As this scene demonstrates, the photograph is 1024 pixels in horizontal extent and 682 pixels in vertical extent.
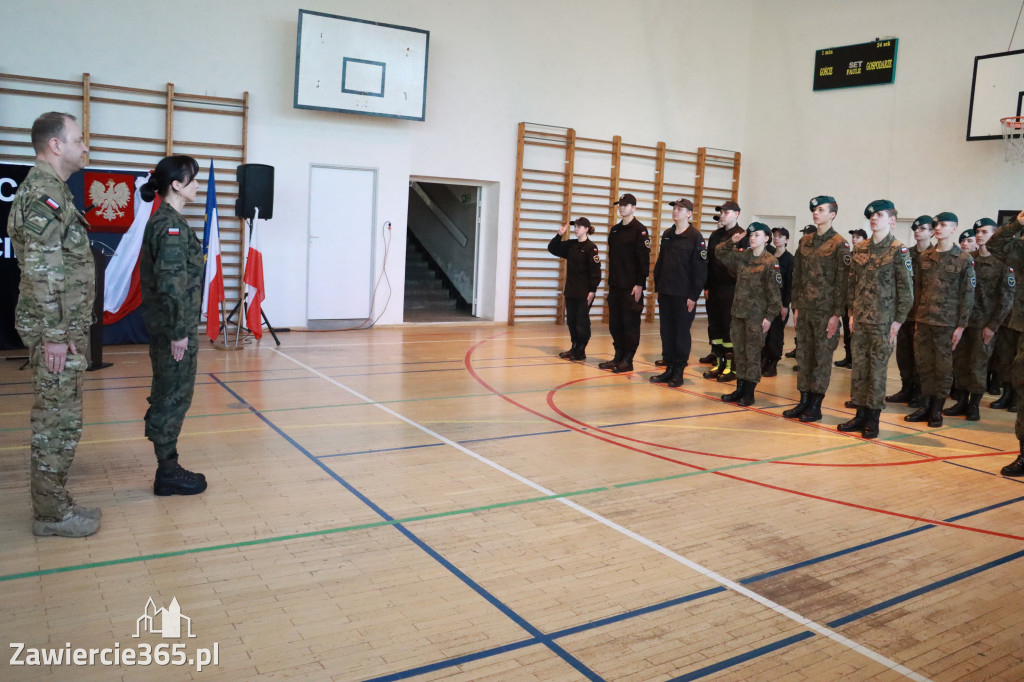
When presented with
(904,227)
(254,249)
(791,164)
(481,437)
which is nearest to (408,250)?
(254,249)

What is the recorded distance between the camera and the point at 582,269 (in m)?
8.20

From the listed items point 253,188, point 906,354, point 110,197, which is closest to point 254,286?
point 253,188

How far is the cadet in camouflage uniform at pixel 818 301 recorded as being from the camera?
223 inches

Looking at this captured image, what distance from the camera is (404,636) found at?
8.37ft

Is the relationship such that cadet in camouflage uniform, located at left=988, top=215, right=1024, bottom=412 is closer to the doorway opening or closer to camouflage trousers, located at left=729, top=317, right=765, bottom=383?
camouflage trousers, located at left=729, top=317, right=765, bottom=383

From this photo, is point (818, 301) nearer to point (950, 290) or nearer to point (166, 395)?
point (950, 290)

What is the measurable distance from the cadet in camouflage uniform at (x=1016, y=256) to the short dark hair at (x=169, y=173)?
466 centimetres

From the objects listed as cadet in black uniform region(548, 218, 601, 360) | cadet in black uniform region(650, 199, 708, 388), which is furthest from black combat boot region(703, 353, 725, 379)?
cadet in black uniform region(548, 218, 601, 360)

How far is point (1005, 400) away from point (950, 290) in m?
1.57

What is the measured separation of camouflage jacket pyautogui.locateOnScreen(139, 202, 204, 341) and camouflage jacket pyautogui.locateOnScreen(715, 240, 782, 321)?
14.0ft

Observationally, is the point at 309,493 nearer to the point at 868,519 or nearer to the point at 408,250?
the point at 868,519

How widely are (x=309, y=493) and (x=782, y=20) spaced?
38.8ft

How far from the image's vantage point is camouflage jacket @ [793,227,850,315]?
5.62m

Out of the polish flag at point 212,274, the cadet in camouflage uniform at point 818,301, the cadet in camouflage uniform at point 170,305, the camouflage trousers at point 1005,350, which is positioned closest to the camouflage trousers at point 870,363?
the cadet in camouflage uniform at point 818,301
